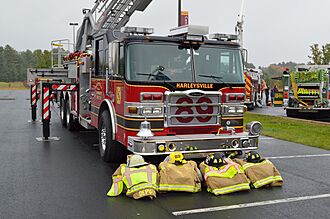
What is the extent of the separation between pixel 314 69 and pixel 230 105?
12.2 metres

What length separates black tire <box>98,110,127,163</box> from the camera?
301 inches

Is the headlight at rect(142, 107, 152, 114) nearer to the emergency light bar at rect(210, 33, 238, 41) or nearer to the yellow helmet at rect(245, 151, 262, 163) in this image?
the yellow helmet at rect(245, 151, 262, 163)

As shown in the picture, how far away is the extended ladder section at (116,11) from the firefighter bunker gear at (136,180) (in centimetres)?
874

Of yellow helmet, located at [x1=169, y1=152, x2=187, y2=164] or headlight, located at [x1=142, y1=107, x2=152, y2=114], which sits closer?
yellow helmet, located at [x1=169, y1=152, x2=187, y2=164]

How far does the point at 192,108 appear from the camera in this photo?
702cm

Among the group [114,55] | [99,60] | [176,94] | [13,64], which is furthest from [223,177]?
[13,64]

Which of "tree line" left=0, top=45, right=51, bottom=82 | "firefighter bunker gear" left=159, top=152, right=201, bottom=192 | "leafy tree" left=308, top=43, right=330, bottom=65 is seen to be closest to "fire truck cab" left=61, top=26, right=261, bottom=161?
"firefighter bunker gear" left=159, top=152, right=201, bottom=192

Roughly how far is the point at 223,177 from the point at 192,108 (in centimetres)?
149

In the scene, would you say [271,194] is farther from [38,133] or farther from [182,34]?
[38,133]

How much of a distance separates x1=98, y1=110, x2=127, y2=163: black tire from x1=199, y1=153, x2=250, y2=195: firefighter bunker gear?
6.72ft

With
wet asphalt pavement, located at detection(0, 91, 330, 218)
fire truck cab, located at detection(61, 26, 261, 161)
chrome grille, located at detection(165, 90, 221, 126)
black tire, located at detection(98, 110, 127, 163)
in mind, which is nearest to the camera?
wet asphalt pavement, located at detection(0, 91, 330, 218)

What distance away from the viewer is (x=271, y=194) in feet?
19.6

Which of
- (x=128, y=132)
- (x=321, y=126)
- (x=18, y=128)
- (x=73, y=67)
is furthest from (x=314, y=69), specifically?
(x=128, y=132)

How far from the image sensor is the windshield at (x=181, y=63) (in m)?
6.86
